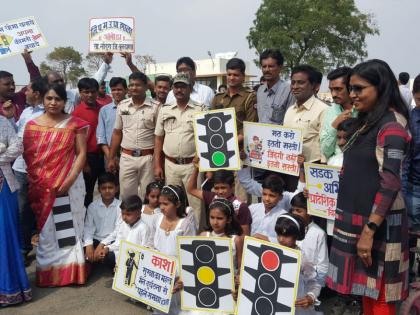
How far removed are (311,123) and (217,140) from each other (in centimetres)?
95

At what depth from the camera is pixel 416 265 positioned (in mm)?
5086

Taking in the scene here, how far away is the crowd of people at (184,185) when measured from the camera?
265 cm

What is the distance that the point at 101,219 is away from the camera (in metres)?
5.08

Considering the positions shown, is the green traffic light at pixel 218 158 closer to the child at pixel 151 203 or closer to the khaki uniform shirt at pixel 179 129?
the khaki uniform shirt at pixel 179 129

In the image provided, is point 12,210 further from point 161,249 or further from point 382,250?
point 382,250

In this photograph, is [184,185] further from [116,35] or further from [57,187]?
[116,35]

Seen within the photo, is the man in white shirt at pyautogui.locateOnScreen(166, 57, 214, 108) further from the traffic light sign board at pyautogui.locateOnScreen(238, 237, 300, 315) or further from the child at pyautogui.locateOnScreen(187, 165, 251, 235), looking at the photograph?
the traffic light sign board at pyautogui.locateOnScreen(238, 237, 300, 315)

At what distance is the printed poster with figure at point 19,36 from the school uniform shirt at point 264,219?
4389 millimetres

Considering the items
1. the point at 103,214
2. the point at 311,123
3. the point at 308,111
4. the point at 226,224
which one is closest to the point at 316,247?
the point at 226,224

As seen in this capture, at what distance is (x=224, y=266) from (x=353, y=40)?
35.5m

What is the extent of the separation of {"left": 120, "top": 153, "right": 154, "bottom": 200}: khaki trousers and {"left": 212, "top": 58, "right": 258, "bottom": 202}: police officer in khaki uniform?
3.64ft

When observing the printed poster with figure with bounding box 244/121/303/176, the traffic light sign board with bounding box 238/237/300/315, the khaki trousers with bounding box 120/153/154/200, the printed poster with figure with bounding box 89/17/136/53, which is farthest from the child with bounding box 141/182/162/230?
the printed poster with figure with bounding box 89/17/136/53

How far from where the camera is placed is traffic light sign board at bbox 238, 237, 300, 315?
311cm

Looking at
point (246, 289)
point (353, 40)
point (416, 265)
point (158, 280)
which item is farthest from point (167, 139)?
point (353, 40)
